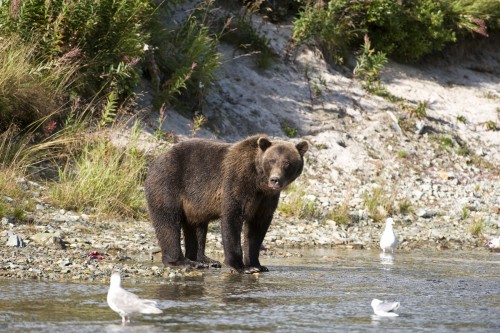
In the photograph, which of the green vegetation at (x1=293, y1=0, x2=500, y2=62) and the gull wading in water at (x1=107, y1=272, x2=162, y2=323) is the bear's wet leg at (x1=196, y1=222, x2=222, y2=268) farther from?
the green vegetation at (x1=293, y1=0, x2=500, y2=62)

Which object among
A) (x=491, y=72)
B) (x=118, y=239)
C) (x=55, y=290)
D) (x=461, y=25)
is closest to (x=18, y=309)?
(x=55, y=290)

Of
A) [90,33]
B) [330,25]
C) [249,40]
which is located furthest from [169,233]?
[330,25]

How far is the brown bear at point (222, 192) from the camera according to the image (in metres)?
8.79

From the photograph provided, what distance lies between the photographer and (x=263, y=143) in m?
8.91

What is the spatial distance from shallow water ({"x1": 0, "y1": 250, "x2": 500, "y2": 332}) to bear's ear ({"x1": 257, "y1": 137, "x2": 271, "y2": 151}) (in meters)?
1.14

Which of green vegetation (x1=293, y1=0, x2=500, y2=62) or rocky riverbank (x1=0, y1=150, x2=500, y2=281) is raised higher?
green vegetation (x1=293, y1=0, x2=500, y2=62)

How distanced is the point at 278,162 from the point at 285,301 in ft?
6.22

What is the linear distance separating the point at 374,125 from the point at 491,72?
4892 millimetres

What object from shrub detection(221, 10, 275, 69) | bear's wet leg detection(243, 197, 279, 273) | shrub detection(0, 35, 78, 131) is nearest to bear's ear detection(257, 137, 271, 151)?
bear's wet leg detection(243, 197, 279, 273)

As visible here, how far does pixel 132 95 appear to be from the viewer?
546 inches

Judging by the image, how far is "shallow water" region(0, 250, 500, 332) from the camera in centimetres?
609

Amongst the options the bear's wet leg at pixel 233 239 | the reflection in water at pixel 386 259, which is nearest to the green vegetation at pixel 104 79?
the reflection in water at pixel 386 259

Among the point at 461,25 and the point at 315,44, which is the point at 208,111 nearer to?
the point at 315,44

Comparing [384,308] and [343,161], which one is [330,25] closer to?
[343,161]
